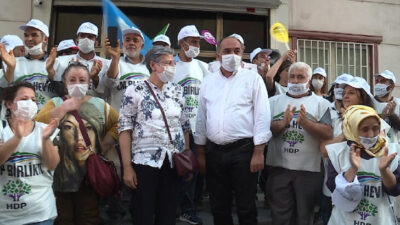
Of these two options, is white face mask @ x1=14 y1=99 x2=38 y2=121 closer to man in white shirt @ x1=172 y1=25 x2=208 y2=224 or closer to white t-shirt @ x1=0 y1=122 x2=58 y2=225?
white t-shirt @ x1=0 y1=122 x2=58 y2=225

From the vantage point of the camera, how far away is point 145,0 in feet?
26.3

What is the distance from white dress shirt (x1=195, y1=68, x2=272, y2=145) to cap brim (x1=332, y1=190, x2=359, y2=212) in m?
0.80

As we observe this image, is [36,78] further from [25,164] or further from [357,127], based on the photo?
[357,127]

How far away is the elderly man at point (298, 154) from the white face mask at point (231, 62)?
0.59 metres

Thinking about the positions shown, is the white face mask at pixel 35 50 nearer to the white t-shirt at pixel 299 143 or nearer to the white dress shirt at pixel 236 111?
the white dress shirt at pixel 236 111

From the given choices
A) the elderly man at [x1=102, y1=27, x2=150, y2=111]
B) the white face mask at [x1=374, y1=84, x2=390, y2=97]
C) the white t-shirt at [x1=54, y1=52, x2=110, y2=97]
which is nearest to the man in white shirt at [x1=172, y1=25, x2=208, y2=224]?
the elderly man at [x1=102, y1=27, x2=150, y2=111]

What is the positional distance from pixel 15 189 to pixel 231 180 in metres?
1.81

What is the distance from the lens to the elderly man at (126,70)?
14.5 feet

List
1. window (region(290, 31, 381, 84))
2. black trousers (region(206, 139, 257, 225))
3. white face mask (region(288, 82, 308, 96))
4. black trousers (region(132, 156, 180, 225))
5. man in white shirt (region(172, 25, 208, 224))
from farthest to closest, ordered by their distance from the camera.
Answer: window (region(290, 31, 381, 84))
man in white shirt (region(172, 25, 208, 224))
white face mask (region(288, 82, 308, 96))
black trousers (region(206, 139, 257, 225))
black trousers (region(132, 156, 180, 225))

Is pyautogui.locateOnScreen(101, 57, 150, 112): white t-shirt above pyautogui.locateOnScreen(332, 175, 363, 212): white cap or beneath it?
above

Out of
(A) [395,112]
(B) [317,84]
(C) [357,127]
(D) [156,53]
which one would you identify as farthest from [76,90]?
(A) [395,112]

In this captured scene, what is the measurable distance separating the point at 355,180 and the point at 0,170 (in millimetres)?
2605

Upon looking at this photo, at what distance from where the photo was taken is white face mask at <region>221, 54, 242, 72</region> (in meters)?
3.88

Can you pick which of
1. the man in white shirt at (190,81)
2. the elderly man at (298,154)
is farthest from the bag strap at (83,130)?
the elderly man at (298,154)
